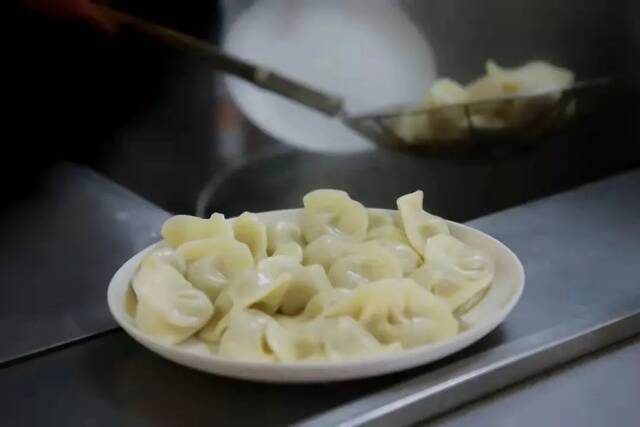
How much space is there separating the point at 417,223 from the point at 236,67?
34 cm

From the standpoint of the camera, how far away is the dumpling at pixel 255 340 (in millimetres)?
550

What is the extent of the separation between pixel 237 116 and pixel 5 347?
40cm

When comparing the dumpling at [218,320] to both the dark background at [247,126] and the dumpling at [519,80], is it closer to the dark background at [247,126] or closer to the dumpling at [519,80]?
the dark background at [247,126]

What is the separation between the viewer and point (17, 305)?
71cm

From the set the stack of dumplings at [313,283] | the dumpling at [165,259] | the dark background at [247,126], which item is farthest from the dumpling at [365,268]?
the dark background at [247,126]

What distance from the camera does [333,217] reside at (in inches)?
27.7

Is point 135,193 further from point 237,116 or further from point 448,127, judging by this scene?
point 448,127

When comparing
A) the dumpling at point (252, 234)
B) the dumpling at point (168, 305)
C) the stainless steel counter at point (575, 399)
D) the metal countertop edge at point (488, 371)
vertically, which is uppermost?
the dumpling at point (252, 234)

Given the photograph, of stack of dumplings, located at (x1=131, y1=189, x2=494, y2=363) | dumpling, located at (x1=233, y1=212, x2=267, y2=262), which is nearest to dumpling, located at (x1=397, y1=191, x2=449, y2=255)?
stack of dumplings, located at (x1=131, y1=189, x2=494, y2=363)

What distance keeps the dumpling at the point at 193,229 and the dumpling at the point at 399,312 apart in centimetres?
12

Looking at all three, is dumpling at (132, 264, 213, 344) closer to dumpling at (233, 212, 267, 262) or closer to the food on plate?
dumpling at (233, 212, 267, 262)

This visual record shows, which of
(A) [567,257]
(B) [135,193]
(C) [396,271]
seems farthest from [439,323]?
(B) [135,193]

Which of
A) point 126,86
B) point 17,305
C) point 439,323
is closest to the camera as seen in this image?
point 439,323

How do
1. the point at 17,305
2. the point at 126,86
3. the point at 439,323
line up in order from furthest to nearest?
the point at 126,86
the point at 17,305
the point at 439,323
